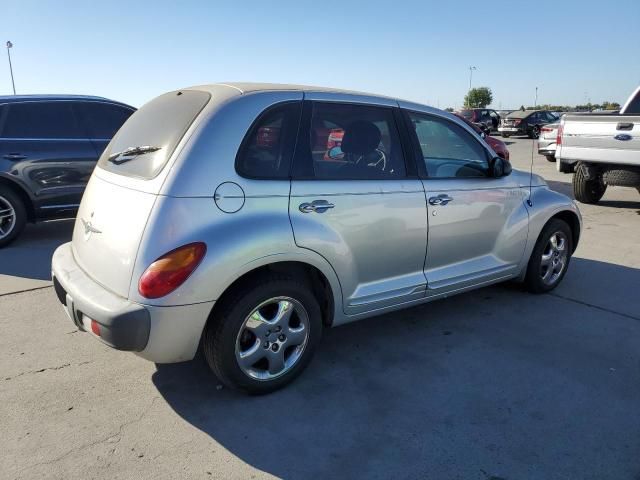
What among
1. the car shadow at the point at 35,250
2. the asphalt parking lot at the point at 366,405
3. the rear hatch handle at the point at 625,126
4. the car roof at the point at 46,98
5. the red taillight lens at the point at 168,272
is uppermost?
the car roof at the point at 46,98

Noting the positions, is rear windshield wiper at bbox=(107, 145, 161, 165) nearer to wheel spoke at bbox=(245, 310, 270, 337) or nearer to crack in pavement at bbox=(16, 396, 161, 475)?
wheel spoke at bbox=(245, 310, 270, 337)

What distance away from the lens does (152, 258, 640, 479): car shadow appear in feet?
8.29

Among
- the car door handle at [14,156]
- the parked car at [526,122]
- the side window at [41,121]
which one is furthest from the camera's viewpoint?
the parked car at [526,122]

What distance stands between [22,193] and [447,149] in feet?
16.6

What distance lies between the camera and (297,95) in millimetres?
3139

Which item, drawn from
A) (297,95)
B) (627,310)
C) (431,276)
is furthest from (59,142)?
(627,310)

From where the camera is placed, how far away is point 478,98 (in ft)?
274

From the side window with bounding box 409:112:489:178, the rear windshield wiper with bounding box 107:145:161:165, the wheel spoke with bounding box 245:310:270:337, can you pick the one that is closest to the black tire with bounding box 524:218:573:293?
the side window with bounding box 409:112:489:178

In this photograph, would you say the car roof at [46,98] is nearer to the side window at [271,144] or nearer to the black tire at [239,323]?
the side window at [271,144]

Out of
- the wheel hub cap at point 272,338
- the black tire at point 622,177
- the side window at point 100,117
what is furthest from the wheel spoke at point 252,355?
the black tire at point 622,177

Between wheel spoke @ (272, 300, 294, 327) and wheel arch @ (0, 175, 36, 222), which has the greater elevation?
wheel arch @ (0, 175, 36, 222)

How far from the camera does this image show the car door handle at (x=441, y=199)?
11.9 feet

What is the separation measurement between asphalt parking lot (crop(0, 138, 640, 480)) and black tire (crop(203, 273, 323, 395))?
0.14m

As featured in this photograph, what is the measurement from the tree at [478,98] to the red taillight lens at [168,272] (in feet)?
281
